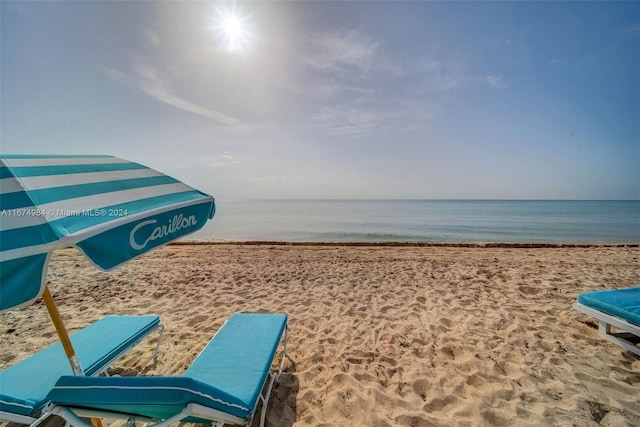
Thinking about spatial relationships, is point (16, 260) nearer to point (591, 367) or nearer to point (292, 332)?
point (292, 332)

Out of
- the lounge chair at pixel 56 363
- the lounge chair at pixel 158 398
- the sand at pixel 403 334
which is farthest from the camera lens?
the sand at pixel 403 334

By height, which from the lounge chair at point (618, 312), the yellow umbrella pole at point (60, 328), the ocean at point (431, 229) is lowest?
the ocean at point (431, 229)

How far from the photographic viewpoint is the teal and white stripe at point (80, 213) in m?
1.29

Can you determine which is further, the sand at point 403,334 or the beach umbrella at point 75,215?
the sand at point 403,334

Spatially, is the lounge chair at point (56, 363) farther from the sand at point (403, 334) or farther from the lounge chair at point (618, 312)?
the lounge chair at point (618, 312)

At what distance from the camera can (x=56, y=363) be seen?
8.90 ft

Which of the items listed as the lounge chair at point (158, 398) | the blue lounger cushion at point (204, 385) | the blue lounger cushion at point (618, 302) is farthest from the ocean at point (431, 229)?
the lounge chair at point (158, 398)

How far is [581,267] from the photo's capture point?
7.41 metres

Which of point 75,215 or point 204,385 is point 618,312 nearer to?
point 204,385

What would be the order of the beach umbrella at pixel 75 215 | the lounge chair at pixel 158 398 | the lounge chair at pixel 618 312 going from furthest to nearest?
the lounge chair at pixel 618 312 < the lounge chair at pixel 158 398 < the beach umbrella at pixel 75 215

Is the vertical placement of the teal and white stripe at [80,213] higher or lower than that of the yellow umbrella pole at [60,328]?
higher

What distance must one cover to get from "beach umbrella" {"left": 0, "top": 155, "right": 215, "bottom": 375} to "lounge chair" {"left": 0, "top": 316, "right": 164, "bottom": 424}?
2.31 feet

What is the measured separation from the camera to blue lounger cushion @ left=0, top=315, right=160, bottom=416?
2.16 metres

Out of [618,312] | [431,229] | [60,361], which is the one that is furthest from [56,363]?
[431,229]
